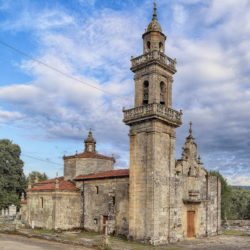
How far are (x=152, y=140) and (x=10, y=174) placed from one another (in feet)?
126

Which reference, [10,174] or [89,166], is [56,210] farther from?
[10,174]

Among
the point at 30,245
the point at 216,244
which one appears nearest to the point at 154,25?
the point at 216,244

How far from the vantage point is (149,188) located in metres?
28.9

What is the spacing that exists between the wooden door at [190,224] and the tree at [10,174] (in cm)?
3372

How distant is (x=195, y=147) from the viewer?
3606 centimetres

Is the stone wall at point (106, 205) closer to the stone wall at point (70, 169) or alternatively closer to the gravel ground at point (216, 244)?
the stone wall at point (70, 169)

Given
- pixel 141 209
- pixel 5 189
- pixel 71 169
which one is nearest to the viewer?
pixel 141 209

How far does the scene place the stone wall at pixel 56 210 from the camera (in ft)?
118

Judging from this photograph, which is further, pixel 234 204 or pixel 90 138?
pixel 234 204

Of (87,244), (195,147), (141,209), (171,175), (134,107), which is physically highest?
(134,107)

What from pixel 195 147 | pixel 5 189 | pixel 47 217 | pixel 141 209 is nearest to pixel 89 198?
pixel 47 217

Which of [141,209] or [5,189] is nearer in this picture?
[141,209]

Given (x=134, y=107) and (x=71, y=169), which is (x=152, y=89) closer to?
(x=134, y=107)

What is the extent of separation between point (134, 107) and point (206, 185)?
1192 cm
